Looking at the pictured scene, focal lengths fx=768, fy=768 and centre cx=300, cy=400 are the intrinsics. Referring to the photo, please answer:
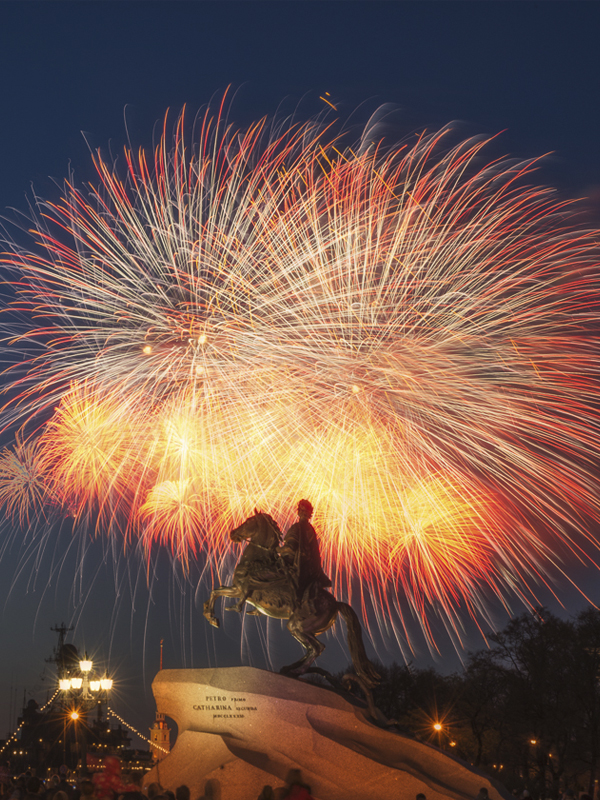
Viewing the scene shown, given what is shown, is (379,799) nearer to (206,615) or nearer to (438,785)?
(438,785)

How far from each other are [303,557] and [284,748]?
309 cm

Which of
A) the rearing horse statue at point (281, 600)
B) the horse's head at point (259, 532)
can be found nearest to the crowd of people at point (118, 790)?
the rearing horse statue at point (281, 600)

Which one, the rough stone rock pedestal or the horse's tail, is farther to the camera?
the horse's tail

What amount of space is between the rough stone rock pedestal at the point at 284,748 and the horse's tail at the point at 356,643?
1.24m

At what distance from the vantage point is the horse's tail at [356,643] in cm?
1296

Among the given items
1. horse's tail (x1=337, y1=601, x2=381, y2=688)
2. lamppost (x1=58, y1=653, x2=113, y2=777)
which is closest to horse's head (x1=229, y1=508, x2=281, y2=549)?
horse's tail (x1=337, y1=601, x2=381, y2=688)

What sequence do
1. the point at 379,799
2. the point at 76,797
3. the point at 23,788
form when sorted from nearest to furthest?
the point at 76,797
the point at 23,788
the point at 379,799

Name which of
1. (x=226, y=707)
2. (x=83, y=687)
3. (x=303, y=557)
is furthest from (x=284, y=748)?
(x=83, y=687)

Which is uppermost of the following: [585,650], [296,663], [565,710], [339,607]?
[585,650]

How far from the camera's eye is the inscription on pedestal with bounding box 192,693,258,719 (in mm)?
11445

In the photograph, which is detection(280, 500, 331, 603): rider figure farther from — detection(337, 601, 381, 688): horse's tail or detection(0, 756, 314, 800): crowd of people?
detection(0, 756, 314, 800): crowd of people

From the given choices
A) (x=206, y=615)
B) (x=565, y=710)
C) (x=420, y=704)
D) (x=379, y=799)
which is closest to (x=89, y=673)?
(x=206, y=615)

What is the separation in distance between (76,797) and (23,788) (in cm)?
116

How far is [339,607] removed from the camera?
1315cm
